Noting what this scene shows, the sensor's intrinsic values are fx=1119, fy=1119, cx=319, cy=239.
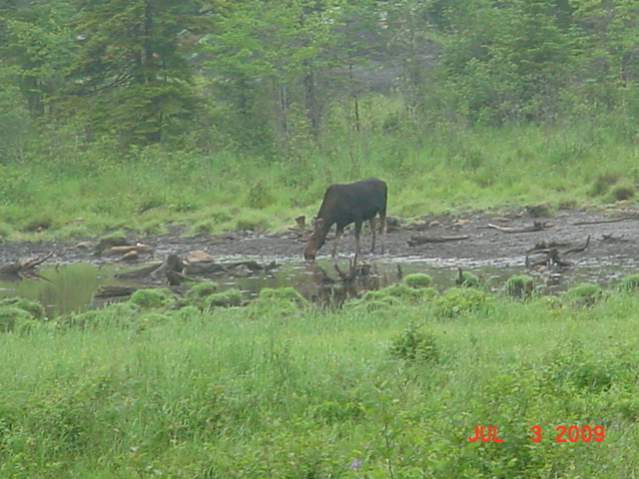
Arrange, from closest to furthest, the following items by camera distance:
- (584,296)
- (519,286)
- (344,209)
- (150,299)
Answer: (584,296), (519,286), (150,299), (344,209)

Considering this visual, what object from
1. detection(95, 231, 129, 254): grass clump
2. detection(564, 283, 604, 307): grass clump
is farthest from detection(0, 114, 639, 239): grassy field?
detection(564, 283, 604, 307): grass clump

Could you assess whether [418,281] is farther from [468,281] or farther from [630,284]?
[630,284]

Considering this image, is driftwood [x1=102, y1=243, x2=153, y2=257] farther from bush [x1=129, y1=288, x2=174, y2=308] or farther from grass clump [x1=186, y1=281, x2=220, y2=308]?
bush [x1=129, y1=288, x2=174, y2=308]

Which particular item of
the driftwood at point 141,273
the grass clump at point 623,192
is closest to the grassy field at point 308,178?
the grass clump at point 623,192

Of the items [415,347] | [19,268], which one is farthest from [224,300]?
[19,268]

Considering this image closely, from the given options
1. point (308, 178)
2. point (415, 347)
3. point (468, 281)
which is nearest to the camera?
point (415, 347)

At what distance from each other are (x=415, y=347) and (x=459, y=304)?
364cm

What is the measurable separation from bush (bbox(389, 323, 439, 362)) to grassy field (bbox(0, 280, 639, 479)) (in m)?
0.01

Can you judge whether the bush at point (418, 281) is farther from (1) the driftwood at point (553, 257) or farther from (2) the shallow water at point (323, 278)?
(1) the driftwood at point (553, 257)

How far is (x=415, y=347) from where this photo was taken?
8875mm

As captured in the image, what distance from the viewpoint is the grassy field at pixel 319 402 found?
6.02 meters

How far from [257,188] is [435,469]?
22.8 metres

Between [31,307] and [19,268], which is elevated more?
[31,307]

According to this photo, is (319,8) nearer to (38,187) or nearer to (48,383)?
(38,187)
